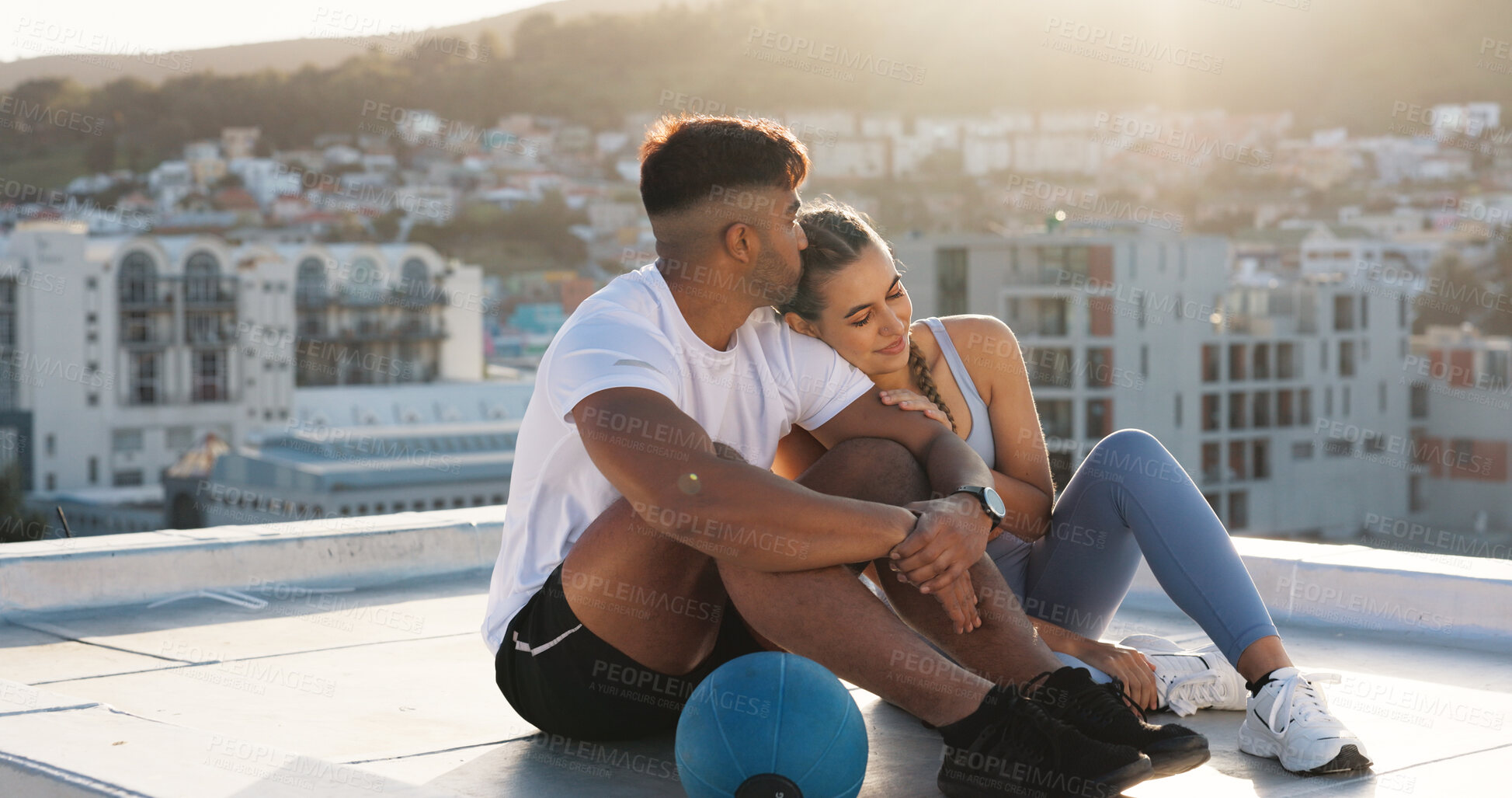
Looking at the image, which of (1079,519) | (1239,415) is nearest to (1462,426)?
(1239,415)

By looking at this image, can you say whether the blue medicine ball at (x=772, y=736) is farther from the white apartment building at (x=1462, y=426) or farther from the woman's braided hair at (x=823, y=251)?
the white apartment building at (x=1462, y=426)

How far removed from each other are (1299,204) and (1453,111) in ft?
29.0

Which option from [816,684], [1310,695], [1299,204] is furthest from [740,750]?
[1299,204]

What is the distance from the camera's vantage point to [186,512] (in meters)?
43.2

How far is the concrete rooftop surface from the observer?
1.85 meters

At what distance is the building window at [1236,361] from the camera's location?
3966 centimetres

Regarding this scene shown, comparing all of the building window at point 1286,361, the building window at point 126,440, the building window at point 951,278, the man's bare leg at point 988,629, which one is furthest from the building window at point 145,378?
the man's bare leg at point 988,629

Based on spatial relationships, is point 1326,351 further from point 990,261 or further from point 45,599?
point 45,599

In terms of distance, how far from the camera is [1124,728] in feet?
5.90

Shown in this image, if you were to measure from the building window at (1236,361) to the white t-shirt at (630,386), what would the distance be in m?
39.6

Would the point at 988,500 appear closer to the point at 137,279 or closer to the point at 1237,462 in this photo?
the point at 1237,462

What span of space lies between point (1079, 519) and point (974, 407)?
13.2 inches

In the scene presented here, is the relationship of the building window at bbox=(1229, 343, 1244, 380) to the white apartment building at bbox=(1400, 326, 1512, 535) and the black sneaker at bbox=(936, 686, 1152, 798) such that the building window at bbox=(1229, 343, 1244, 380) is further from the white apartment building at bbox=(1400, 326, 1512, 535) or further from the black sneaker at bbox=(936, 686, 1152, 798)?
the black sneaker at bbox=(936, 686, 1152, 798)

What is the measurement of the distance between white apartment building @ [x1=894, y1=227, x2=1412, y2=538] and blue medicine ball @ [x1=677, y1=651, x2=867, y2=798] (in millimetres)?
36939
